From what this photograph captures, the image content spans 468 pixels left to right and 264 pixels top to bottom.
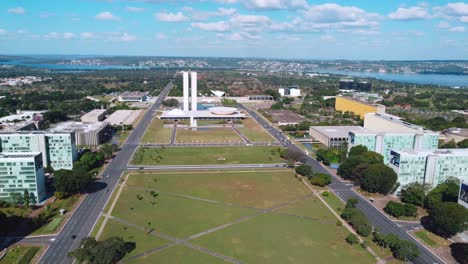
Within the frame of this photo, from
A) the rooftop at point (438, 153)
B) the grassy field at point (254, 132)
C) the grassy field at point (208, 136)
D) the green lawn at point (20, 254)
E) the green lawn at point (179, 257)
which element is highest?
the rooftop at point (438, 153)

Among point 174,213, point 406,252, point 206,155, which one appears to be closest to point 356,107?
point 206,155

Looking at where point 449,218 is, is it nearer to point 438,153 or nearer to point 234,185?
point 438,153

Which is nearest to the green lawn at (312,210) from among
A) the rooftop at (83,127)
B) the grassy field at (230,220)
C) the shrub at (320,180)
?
the grassy field at (230,220)

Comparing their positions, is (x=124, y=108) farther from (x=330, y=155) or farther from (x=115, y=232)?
(x=115, y=232)

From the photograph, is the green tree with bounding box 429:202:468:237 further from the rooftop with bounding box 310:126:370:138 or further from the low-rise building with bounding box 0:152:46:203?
the low-rise building with bounding box 0:152:46:203

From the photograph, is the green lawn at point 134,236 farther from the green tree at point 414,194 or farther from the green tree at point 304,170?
the green tree at point 414,194

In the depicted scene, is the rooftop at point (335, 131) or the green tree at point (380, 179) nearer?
the green tree at point (380, 179)

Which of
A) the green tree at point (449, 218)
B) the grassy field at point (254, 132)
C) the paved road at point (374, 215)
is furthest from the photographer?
the grassy field at point (254, 132)

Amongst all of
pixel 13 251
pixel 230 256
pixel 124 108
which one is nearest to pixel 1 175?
pixel 13 251
